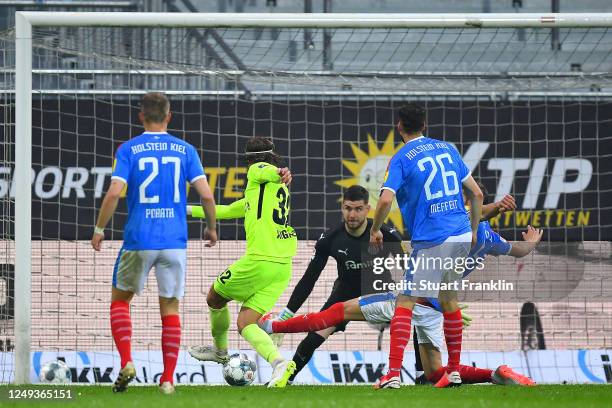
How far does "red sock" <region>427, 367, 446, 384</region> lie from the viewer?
8.63 meters

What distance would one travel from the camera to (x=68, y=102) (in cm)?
1194

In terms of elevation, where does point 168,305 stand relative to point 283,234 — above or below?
below

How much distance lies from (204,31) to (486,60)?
353 centimetres

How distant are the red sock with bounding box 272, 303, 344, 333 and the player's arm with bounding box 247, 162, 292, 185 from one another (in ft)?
3.87

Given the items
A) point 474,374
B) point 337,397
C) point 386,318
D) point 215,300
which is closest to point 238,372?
point 215,300

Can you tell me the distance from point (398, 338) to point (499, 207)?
1549 mm

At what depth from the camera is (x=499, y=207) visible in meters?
8.70

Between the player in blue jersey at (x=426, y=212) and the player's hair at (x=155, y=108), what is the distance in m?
1.58

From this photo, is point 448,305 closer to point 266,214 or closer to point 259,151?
point 266,214

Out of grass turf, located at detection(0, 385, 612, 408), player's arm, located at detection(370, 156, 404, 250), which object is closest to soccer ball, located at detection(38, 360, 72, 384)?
grass turf, located at detection(0, 385, 612, 408)

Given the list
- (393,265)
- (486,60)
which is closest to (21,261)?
(393,265)

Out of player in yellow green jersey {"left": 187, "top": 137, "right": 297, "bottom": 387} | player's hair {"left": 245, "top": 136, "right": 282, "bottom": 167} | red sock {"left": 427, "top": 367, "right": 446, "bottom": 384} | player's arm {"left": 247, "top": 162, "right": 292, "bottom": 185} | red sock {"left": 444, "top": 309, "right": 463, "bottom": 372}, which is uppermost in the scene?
player's hair {"left": 245, "top": 136, "right": 282, "bottom": 167}

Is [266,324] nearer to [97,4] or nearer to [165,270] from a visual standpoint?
[165,270]

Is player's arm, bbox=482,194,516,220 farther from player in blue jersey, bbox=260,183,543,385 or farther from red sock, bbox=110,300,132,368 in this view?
red sock, bbox=110,300,132,368
